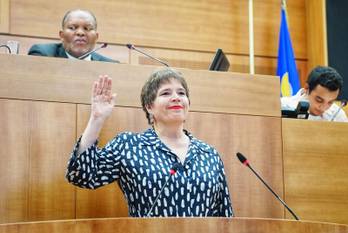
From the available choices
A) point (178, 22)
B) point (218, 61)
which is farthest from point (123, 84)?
point (178, 22)

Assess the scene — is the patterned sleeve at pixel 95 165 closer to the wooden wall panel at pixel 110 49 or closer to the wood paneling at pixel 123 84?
the wood paneling at pixel 123 84

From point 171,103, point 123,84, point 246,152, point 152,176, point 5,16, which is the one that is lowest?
point 152,176

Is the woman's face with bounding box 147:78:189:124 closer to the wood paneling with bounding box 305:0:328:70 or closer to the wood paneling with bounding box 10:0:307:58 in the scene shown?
the wood paneling with bounding box 10:0:307:58

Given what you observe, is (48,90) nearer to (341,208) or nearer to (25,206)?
(25,206)

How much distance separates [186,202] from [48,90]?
708mm

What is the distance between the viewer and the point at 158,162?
8.49ft

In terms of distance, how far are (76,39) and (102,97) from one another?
1.19 metres

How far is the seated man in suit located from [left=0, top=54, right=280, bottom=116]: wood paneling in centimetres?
69

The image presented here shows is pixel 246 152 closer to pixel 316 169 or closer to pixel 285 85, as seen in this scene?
pixel 316 169

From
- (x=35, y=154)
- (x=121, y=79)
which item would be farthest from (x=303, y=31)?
(x=35, y=154)

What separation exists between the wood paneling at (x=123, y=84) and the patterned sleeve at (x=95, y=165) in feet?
1.13

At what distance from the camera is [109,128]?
2.93m

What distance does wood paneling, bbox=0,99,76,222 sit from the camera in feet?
8.96

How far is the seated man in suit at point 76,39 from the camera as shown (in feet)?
12.1
